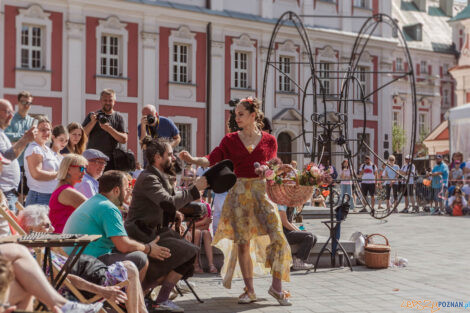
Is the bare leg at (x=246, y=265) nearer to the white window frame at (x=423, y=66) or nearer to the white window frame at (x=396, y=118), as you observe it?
the white window frame at (x=396, y=118)

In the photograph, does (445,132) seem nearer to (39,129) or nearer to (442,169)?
(442,169)

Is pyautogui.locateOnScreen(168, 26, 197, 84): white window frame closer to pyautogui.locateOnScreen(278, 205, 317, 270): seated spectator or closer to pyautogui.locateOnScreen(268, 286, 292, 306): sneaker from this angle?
pyautogui.locateOnScreen(278, 205, 317, 270): seated spectator

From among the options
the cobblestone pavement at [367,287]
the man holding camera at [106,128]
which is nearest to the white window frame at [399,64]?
the cobblestone pavement at [367,287]

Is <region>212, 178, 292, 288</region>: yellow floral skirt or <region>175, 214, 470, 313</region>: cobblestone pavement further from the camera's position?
<region>212, 178, 292, 288</region>: yellow floral skirt

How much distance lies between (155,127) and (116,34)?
2015 centimetres

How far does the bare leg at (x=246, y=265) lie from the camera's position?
22.4 feet

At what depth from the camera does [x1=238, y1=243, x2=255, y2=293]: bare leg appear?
22.4 ft

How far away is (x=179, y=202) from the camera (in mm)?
5828

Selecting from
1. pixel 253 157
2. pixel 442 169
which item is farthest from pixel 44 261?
pixel 442 169

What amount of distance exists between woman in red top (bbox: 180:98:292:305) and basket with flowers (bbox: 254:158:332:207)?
0.31 metres

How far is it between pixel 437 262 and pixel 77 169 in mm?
5726

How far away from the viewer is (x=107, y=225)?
5.39 meters

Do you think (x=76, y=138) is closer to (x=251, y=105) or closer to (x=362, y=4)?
(x=251, y=105)


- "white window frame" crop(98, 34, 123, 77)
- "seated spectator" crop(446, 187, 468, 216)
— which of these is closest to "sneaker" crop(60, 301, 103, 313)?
"seated spectator" crop(446, 187, 468, 216)
